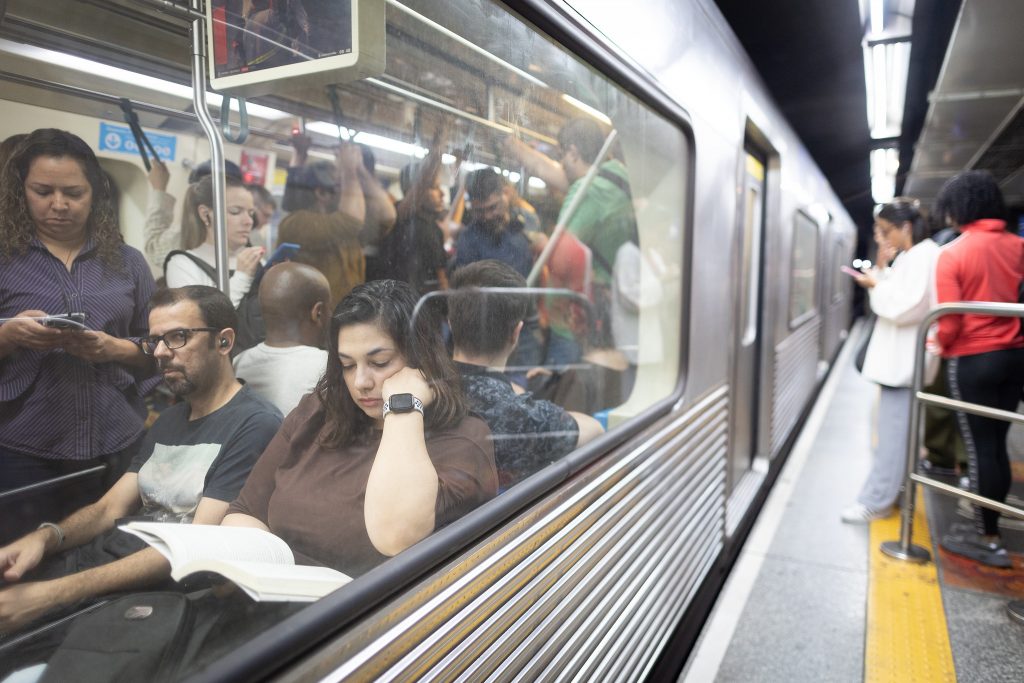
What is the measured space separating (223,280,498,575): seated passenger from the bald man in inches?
1.0

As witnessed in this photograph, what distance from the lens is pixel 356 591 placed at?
3.03ft

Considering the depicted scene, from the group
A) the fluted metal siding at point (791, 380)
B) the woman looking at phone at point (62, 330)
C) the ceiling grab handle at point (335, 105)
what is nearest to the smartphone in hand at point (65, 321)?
the woman looking at phone at point (62, 330)

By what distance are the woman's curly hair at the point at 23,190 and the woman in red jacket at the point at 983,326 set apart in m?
3.07

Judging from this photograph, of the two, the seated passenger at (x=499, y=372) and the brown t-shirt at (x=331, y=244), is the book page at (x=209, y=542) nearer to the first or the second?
the brown t-shirt at (x=331, y=244)

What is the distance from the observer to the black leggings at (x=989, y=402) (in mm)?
2711

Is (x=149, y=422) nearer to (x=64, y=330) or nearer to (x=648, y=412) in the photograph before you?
(x=64, y=330)

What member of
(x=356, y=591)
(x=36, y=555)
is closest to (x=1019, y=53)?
(x=356, y=591)

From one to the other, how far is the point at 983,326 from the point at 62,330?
3139 mm

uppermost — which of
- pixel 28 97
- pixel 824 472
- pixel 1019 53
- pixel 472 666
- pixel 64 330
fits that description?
pixel 1019 53

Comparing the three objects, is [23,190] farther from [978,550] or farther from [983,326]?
[978,550]

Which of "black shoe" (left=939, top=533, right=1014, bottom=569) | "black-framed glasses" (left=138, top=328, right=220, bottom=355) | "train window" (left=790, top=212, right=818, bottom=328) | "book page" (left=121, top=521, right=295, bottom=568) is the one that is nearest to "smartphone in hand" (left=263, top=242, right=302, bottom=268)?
"black-framed glasses" (left=138, top=328, right=220, bottom=355)

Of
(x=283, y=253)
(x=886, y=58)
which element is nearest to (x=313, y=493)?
(x=283, y=253)

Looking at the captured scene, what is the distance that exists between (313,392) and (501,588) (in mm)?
539

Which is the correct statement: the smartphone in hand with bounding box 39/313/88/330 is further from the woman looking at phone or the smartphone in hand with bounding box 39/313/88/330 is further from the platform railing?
the platform railing
